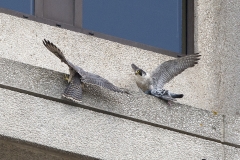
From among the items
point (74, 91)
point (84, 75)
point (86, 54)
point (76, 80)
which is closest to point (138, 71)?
point (86, 54)

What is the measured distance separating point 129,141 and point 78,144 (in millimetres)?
470

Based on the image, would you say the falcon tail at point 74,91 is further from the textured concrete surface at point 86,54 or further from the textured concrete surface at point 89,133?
the textured concrete surface at point 86,54

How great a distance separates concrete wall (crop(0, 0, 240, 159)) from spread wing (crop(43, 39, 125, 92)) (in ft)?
0.24

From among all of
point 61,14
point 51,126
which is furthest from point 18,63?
point 61,14

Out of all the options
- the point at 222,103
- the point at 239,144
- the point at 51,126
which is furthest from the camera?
the point at 222,103

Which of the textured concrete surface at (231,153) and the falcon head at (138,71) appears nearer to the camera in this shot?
the textured concrete surface at (231,153)

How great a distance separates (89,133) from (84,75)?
0.51 meters

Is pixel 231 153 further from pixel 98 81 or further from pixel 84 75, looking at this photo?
pixel 84 75

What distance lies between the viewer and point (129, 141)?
941 cm

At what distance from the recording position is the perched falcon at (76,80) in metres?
9.19

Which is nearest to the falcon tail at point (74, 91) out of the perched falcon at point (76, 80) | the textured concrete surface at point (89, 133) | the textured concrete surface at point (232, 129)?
the perched falcon at point (76, 80)

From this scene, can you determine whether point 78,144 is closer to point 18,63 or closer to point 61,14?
point 18,63

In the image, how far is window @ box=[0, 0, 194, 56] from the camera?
10.2 meters

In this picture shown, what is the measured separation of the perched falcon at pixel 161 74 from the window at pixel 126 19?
0.33m
